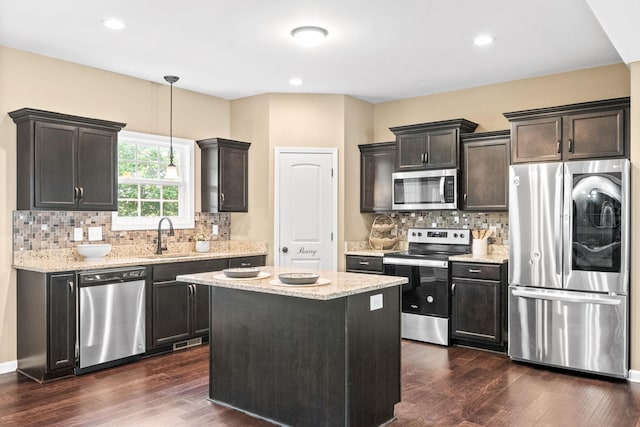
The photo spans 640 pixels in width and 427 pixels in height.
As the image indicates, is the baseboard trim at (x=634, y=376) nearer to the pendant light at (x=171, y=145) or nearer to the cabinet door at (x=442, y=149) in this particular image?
the cabinet door at (x=442, y=149)

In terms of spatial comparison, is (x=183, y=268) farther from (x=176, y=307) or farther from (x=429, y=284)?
(x=429, y=284)

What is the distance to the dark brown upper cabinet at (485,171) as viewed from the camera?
5.07m

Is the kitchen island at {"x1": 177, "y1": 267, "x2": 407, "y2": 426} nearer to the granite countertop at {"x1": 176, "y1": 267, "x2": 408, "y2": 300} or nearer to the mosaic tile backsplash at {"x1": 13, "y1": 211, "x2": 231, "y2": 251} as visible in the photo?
the granite countertop at {"x1": 176, "y1": 267, "x2": 408, "y2": 300}

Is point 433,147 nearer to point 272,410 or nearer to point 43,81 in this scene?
point 272,410

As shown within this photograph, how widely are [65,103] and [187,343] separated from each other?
2.58m

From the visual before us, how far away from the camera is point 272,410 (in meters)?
3.20

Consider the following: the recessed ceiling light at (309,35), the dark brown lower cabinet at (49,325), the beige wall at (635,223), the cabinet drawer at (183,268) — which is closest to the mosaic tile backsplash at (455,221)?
the beige wall at (635,223)

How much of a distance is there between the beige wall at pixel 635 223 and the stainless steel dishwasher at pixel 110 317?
4.18 m

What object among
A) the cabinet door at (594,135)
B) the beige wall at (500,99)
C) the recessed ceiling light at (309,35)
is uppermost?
the recessed ceiling light at (309,35)

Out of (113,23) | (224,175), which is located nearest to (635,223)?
(224,175)

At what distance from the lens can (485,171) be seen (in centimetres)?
518

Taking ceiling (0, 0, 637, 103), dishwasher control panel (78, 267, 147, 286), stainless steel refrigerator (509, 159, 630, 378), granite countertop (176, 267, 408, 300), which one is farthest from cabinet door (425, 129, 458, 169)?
dishwasher control panel (78, 267, 147, 286)

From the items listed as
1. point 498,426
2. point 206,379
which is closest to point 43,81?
point 206,379

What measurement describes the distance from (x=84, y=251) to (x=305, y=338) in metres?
2.54
